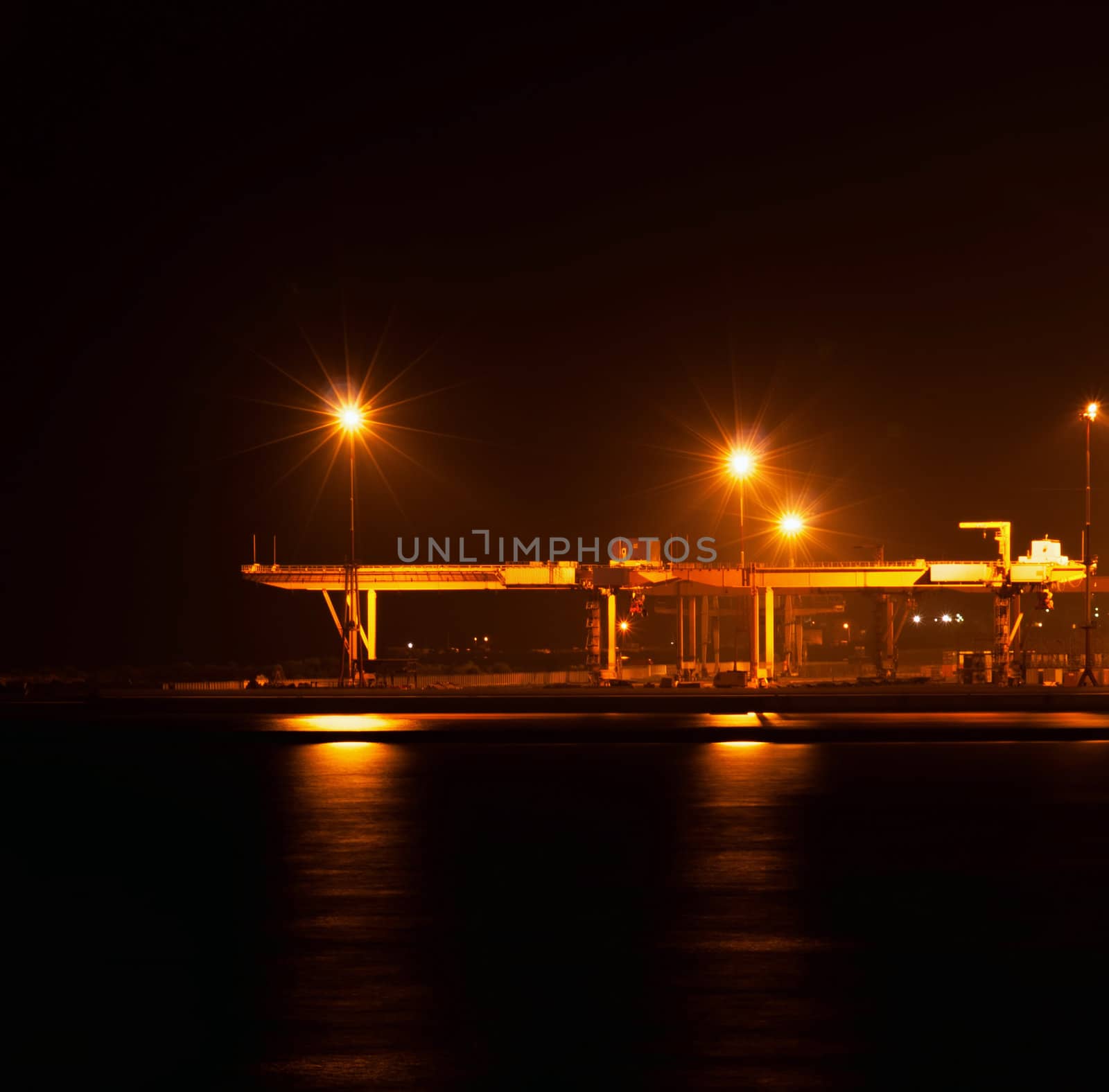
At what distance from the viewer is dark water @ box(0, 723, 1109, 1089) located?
8.12m

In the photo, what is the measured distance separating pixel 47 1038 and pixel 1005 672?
78.3 meters

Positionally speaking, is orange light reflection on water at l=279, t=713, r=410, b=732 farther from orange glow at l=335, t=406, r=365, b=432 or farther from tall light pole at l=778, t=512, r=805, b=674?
tall light pole at l=778, t=512, r=805, b=674

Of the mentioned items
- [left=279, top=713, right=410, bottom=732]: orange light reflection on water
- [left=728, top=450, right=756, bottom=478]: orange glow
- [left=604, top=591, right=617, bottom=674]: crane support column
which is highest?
[left=728, top=450, right=756, bottom=478]: orange glow

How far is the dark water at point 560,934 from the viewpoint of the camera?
812 centimetres

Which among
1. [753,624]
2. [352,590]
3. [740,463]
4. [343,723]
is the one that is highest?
[740,463]

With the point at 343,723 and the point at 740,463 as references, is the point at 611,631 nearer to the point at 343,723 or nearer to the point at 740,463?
the point at 740,463

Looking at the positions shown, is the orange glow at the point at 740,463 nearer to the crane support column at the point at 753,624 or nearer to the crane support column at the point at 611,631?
the crane support column at the point at 611,631

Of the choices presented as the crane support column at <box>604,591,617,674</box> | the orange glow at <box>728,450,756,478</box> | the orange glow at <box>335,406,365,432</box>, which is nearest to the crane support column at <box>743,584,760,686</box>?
the crane support column at <box>604,591,617,674</box>

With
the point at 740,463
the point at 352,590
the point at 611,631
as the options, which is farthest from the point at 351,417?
the point at 611,631

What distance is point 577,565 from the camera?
8644 centimetres

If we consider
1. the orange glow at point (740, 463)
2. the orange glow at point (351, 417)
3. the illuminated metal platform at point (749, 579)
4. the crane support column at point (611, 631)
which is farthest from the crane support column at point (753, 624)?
the orange glow at point (351, 417)

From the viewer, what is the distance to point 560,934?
1128 centimetres

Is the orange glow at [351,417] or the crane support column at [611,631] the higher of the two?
the orange glow at [351,417]

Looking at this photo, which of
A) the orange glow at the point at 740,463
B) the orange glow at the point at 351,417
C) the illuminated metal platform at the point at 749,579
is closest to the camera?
the orange glow at the point at 351,417
